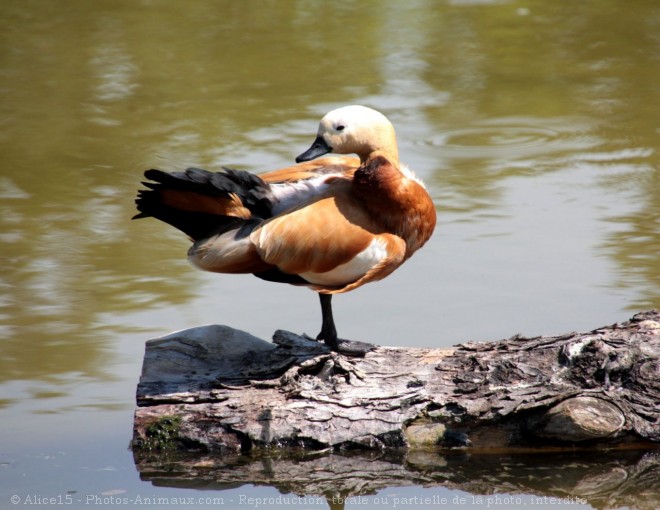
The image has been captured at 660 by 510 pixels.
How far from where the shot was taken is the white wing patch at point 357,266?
462 centimetres

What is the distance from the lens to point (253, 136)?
847cm

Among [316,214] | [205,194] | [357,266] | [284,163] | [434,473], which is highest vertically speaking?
[205,194]

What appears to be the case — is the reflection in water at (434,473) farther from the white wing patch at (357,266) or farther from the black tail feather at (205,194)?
the black tail feather at (205,194)

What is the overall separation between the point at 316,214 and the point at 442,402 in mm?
921

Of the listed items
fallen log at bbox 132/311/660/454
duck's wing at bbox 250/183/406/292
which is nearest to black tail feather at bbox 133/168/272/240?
duck's wing at bbox 250/183/406/292

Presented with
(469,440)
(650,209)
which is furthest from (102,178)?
(469,440)

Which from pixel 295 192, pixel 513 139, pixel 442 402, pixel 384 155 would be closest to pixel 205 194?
pixel 295 192

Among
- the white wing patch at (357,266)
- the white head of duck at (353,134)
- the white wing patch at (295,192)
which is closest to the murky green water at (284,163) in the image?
the white wing patch at (357,266)

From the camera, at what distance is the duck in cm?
462

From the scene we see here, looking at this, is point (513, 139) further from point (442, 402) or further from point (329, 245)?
point (442, 402)

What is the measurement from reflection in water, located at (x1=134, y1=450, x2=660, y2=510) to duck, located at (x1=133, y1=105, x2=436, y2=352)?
619 millimetres

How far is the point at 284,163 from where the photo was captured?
7.81m

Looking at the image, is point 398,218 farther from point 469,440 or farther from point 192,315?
point 192,315

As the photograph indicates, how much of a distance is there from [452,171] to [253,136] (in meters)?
1.56
